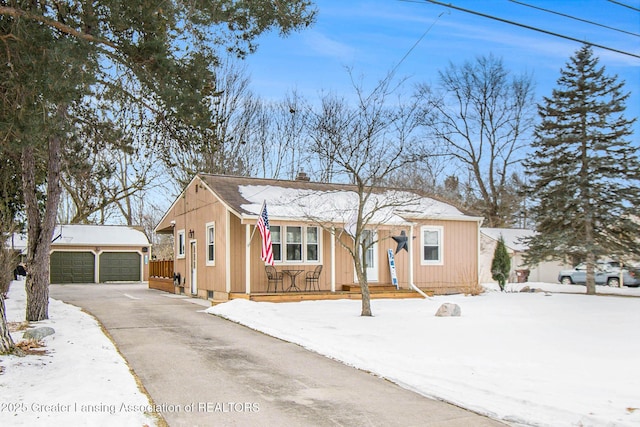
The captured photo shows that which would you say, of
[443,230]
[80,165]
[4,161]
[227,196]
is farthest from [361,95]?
[4,161]

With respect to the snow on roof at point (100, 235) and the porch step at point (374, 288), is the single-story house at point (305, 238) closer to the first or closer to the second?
the porch step at point (374, 288)

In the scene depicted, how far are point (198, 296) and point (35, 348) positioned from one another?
1111 centimetres

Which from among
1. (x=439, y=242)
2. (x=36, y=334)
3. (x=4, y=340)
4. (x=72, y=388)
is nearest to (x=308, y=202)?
(x=439, y=242)

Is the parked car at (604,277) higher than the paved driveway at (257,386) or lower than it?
lower

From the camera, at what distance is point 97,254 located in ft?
107

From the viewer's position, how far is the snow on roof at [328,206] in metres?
17.4

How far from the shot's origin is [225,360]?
8.28 meters

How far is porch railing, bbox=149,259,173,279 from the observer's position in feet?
79.5

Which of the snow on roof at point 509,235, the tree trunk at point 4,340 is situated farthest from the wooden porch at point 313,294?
Result: the snow on roof at point 509,235

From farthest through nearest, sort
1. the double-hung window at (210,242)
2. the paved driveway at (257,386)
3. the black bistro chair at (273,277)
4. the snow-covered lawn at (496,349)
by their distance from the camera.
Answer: the double-hung window at (210,242), the black bistro chair at (273,277), the snow-covered lawn at (496,349), the paved driveway at (257,386)

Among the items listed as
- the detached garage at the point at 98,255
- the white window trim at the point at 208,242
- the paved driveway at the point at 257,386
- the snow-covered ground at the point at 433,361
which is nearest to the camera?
the paved driveway at the point at 257,386

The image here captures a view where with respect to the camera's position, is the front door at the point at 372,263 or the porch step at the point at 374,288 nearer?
the porch step at the point at 374,288

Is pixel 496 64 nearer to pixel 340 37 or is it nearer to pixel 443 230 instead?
pixel 443 230

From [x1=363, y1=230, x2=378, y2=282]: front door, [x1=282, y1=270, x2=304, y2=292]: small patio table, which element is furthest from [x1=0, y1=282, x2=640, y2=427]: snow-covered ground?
[x1=363, y1=230, x2=378, y2=282]: front door
